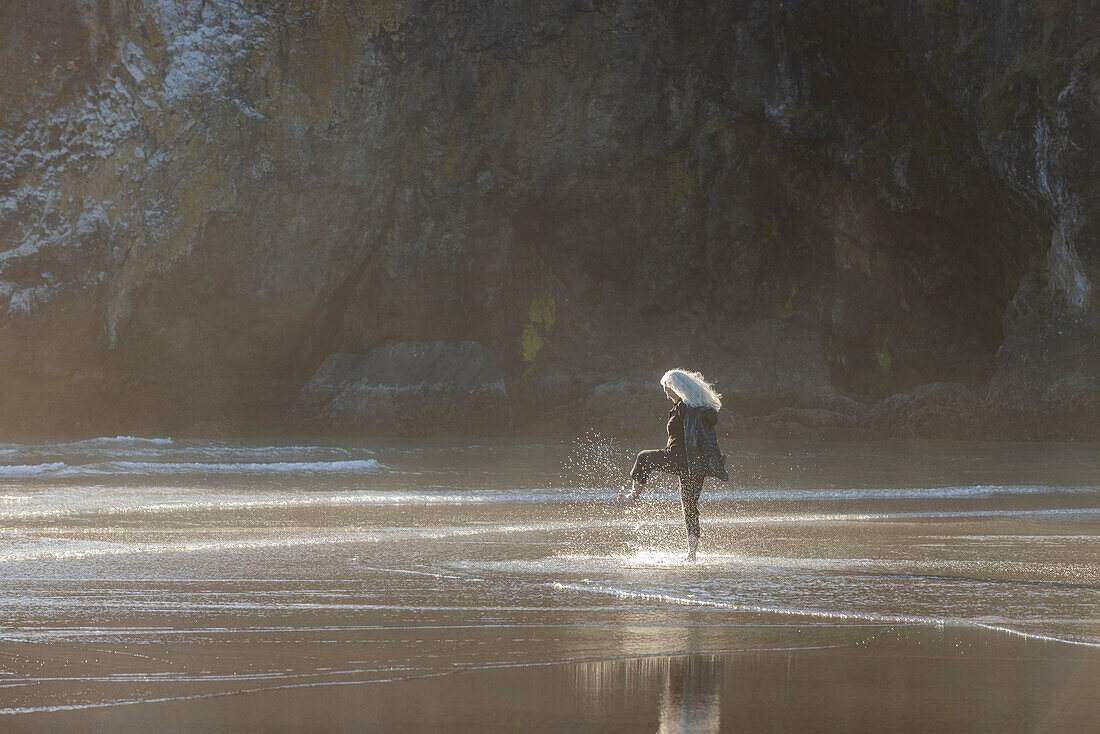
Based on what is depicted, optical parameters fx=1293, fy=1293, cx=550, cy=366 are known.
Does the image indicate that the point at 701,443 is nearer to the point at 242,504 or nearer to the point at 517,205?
the point at 242,504

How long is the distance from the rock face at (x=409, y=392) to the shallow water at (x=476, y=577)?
20.4 m

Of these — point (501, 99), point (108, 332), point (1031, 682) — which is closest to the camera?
point (1031, 682)

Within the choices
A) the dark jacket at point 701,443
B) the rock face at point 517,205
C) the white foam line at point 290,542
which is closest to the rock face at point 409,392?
the rock face at point 517,205

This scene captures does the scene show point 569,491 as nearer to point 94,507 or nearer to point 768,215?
point 94,507

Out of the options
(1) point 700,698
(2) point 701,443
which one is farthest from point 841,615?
(2) point 701,443

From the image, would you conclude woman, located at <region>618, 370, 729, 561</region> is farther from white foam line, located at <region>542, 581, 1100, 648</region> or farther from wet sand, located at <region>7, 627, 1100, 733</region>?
wet sand, located at <region>7, 627, 1100, 733</region>

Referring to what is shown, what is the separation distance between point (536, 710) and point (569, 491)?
1157 centimetres

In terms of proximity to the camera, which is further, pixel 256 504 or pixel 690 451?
pixel 256 504

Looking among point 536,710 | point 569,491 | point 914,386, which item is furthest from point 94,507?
point 914,386

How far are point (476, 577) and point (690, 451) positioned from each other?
6.13 ft

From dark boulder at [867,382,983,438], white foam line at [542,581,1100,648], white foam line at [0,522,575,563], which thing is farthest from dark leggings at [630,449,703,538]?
dark boulder at [867,382,983,438]

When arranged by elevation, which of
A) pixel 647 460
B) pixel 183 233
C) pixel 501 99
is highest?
pixel 501 99

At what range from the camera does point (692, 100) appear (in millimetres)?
41938

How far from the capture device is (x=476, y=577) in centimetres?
830
